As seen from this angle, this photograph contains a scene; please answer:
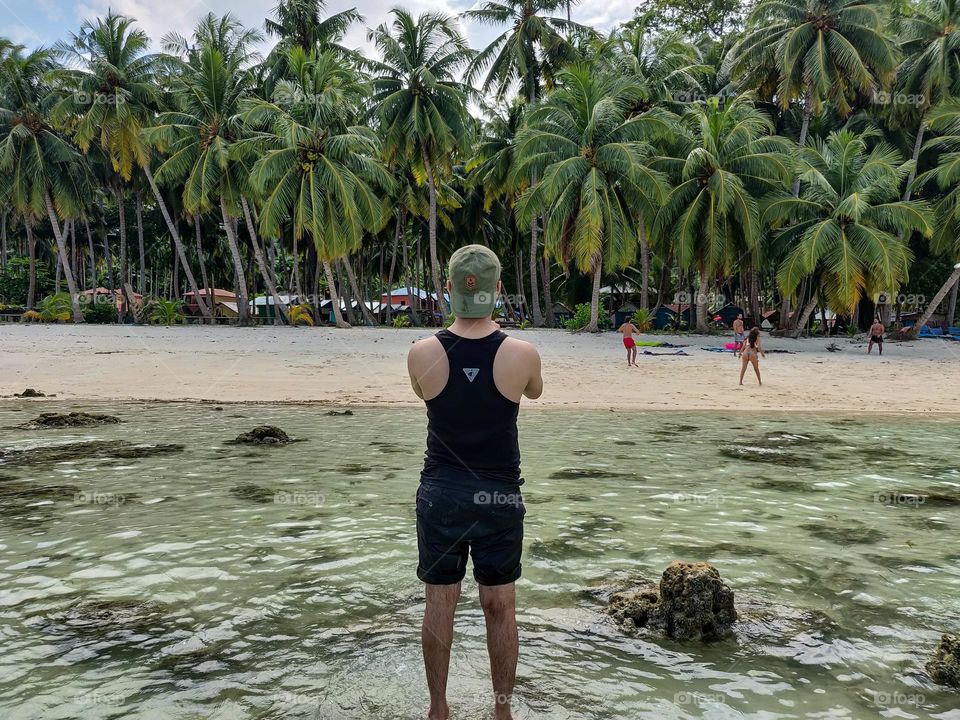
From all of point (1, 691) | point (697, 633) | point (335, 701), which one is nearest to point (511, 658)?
point (335, 701)

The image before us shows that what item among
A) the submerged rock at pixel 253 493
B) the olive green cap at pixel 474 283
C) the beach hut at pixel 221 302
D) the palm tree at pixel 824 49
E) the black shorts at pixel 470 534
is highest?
the palm tree at pixel 824 49

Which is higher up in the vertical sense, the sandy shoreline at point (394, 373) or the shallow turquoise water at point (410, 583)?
the sandy shoreline at point (394, 373)

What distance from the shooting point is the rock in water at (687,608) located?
12.9ft

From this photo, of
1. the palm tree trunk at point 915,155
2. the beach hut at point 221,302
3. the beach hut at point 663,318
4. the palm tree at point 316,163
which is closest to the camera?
the palm tree at point 316,163

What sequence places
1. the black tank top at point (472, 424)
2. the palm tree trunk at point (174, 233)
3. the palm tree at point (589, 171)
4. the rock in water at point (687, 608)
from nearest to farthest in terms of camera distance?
the black tank top at point (472, 424) → the rock in water at point (687, 608) → the palm tree at point (589, 171) → the palm tree trunk at point (174, 233)

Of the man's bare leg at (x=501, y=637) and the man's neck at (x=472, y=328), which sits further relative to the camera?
the man's bare leg at (x=501, y=637)

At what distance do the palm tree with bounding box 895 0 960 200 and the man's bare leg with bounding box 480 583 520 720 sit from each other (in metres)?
32.4

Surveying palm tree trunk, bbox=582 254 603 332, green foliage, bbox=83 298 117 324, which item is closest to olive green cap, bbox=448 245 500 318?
palm tree trunk, bbox=582 254 603 332

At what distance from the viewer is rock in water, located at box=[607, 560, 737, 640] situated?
393 centimetres

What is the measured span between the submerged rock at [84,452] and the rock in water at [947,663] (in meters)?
8.11

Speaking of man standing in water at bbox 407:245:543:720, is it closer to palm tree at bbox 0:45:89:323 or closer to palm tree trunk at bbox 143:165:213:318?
palm tree trunk at bbox 143:165:213:318

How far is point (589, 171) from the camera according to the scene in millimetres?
27969

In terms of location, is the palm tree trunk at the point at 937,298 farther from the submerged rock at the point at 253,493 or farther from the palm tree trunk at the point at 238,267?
the palm tree trunk at the point at 238,267

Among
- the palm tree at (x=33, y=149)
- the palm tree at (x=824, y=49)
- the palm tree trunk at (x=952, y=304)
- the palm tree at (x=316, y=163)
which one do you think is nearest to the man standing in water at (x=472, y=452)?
the palm tree at (x=316, y=163)
